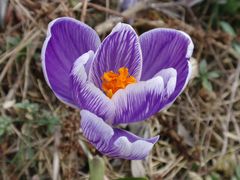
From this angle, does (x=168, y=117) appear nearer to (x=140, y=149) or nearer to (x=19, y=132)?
(x=19, y=132)

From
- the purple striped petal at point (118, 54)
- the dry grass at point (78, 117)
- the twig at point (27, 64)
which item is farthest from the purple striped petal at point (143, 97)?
the twig at point (27, 64)

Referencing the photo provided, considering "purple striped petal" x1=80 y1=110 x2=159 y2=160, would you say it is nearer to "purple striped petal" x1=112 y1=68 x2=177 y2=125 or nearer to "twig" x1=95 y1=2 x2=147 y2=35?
"purple striped petal" x1=112 y1=68 x2=177 y2=125

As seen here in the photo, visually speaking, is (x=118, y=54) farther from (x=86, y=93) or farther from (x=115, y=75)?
(x=86, y=93)

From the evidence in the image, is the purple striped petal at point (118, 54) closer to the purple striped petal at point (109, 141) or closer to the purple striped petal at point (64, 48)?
the purple striped petal at point (64, 48)

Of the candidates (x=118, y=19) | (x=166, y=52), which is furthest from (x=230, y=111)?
(x=166, y=52)

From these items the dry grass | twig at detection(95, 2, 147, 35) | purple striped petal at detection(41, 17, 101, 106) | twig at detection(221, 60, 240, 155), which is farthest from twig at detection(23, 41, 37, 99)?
twig at detection(221, 60, 240, 155)

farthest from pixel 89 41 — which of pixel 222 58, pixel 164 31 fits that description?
pixel 222 58
